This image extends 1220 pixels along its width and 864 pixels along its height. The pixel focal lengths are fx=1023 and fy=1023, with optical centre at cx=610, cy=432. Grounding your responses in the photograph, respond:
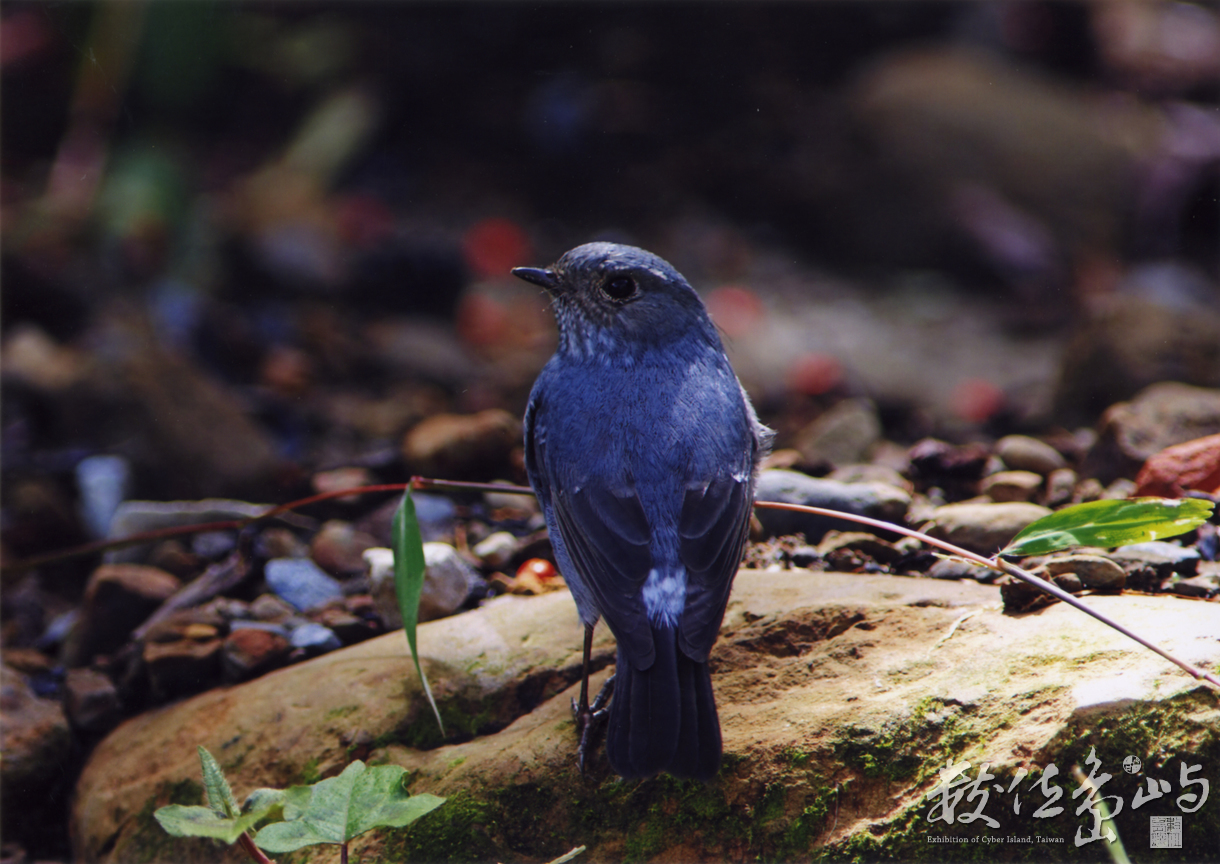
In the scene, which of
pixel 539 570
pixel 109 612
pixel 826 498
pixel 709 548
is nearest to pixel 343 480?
pixel 109 612

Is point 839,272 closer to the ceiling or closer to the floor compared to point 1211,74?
closer to the floor

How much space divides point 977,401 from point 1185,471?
2563 mm

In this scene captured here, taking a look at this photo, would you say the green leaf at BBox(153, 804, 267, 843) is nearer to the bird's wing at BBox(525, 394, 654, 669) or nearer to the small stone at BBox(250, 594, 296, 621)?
the bird's wing at BBox(525, 394, 654, 669)

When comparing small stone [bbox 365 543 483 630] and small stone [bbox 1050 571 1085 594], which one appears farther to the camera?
small stone [bbox 365 543 483 630]

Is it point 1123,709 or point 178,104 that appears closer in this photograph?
point 1123,709

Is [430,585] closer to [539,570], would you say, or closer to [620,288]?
[539,570]

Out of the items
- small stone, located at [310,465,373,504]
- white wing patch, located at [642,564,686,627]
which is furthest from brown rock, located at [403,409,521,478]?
white wing patch, located at [642,564,686,627]

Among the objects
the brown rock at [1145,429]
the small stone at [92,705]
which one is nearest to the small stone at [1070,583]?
the brown rock at [1145,429]

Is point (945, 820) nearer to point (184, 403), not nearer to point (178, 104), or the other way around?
point (184, 403)

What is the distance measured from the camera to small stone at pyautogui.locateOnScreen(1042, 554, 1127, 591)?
293 centimetres

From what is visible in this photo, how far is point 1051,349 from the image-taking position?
7.14 m

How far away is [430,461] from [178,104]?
4.77 metres

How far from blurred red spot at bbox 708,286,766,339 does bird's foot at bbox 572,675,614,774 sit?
4647 millimetres

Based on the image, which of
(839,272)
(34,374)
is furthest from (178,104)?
(839,272)
